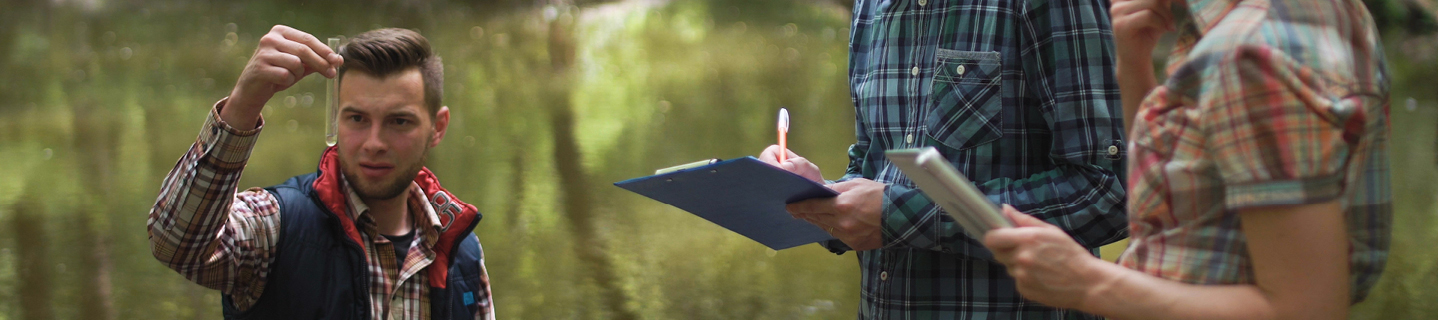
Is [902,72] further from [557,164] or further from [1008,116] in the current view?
[557,164]

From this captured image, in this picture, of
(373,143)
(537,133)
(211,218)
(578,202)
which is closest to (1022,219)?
(211,218)

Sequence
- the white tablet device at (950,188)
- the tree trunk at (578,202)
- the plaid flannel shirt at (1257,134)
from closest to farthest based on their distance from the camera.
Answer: the plaid flannel shirt at (1257,134)
the white tablet device at (950,188)
the tree trunk at (578,202)

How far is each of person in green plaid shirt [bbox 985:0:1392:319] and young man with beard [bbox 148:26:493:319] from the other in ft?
3.25

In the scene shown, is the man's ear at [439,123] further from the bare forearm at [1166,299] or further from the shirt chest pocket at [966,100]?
the bare forearm at [1166,299]

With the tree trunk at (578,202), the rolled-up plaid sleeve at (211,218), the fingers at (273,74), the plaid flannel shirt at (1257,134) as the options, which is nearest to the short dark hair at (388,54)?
the rolled-up plaid sleeve at (211,218)

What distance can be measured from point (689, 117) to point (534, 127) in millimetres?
1170

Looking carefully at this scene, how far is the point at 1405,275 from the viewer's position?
4574mm

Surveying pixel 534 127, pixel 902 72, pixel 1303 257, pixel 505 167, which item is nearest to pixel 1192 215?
pixel 1303 257

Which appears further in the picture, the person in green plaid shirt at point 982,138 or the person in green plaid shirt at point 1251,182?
the person in green plaid shirt at point 982,138

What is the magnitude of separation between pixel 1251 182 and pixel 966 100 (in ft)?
1.92

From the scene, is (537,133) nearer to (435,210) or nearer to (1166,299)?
(435,210)

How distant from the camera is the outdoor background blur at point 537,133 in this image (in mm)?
4371

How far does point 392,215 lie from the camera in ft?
6.10

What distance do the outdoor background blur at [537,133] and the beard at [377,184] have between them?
92.8 inches
